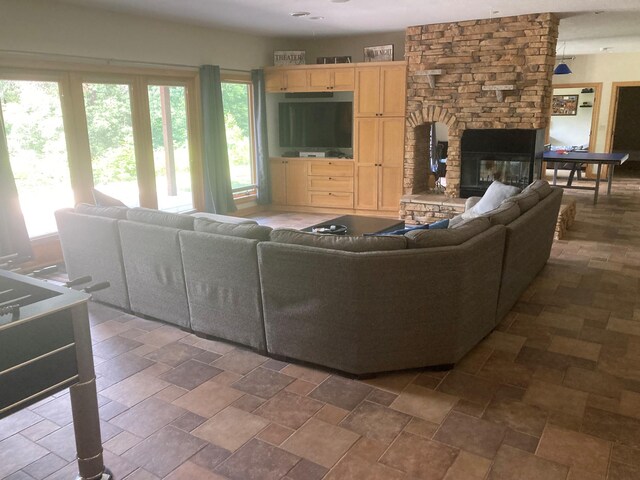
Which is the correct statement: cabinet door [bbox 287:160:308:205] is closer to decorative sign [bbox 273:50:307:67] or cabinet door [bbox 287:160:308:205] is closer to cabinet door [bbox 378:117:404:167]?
cabinet door [bbox 378:117:404:167]

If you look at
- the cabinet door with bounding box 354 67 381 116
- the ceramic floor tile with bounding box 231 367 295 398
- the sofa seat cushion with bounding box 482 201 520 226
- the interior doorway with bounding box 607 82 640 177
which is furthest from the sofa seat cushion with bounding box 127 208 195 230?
the interior doorway with bounding box 607 82 640 177

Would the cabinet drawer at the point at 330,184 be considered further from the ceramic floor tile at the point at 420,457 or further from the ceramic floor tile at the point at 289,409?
the ceramic floor tile at the point at 420,457

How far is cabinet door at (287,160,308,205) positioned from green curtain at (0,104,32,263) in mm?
3961

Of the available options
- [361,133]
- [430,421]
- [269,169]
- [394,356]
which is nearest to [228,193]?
[269,169]

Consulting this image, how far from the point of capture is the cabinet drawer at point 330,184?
25.5ft

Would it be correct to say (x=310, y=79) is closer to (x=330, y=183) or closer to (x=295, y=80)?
(x=295, y=80)

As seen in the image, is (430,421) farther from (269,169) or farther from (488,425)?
(269,169)

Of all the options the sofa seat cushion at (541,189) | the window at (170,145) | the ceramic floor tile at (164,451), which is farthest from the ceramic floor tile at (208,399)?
the window at (170,145)

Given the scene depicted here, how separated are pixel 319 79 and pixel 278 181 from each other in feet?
5.49

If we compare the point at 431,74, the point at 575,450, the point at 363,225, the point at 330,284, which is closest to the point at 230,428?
the point at 330,284

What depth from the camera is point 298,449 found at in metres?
2.42

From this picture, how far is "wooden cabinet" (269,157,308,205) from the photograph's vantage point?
26.4 ft

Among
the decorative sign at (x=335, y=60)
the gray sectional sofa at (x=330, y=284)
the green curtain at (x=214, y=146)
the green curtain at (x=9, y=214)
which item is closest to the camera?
the gray sectional sofa at (x=330, y=284)

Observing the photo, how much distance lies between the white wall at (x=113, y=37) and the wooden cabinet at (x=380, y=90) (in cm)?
169
